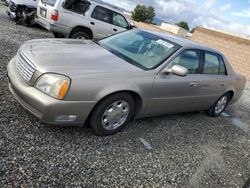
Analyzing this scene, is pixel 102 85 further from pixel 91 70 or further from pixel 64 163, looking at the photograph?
pixel 64 163

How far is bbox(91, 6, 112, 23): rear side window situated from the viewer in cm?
977

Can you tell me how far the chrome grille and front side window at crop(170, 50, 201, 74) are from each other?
216 cm

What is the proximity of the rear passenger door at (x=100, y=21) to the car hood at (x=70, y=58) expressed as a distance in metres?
5.37

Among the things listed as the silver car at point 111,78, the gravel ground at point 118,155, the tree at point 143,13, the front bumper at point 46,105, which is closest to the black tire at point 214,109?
the silver car at point 111,78

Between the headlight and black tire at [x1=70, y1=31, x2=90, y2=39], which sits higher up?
the headlight

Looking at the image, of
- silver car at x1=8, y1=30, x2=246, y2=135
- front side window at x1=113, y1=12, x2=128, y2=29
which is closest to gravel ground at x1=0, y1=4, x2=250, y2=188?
silver car at x1=8, y1=30, x2=246, y2=135

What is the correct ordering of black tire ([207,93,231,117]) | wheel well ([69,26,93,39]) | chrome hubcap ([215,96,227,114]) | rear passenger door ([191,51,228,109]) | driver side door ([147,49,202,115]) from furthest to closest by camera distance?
wheel well ([69,26,93,39])
chrome hubcap ([215,96,227,114])
black tire ([207,93,231,117])
rear passenger door ([191,51,228,109])
driver side door ([147,49,202,115])

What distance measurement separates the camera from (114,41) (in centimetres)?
493

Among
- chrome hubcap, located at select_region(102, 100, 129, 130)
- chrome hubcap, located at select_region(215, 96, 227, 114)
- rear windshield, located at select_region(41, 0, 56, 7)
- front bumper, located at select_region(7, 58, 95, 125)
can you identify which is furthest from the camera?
rear windshield, located at select_region(41, 0, 56, 7)

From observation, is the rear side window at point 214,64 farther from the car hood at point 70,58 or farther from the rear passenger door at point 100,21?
the rear passenger door at point 100,21

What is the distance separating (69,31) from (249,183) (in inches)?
285

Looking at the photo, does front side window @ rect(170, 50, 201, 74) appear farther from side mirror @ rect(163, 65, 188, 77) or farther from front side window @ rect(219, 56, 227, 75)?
front side window @ rect(219, 56, 227, 75)

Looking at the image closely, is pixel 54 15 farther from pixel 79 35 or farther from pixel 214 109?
pixel 214 109

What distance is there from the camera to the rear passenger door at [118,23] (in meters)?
10.4
